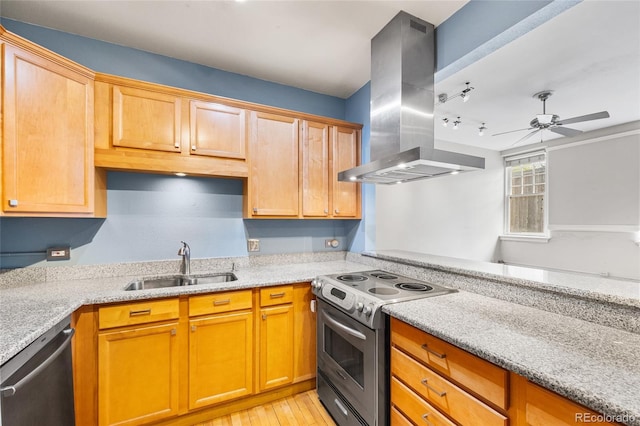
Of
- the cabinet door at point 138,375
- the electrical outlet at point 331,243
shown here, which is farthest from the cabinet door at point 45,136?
the electrical outlet at point 331,243

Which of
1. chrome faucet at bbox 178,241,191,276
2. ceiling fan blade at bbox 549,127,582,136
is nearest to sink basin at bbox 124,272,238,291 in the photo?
chrome faucet at bbox 178,241,191,276

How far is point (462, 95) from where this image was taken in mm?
2893

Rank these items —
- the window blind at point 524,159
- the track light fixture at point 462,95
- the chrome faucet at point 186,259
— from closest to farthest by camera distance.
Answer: the chrome faucet at point 186,259 → the track light fixture at point 462,95 → the window blind at point 524,159

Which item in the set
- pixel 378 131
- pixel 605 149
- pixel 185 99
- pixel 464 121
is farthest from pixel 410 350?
pixel 605 149

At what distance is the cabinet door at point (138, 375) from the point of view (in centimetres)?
158

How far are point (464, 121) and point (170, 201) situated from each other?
3888 mm

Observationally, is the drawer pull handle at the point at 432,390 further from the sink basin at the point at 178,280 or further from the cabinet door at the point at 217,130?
the cabinet door at the point at 217,130

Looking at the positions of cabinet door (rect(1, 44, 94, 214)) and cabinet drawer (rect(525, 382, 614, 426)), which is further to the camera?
cabinet door (rect(1, 44, 94, 214))

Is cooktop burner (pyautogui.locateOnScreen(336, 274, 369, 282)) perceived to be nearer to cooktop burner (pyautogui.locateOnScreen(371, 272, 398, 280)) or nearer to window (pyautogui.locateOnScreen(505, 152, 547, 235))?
cooktop burner (pyautogui.locateOnScreen(371, 272, 398, 280))

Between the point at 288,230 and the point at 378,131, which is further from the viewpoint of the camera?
the point at 288,230

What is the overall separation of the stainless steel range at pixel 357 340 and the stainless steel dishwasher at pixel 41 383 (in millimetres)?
1447

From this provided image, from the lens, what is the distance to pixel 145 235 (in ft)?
7.17

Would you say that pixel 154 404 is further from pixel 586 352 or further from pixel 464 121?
pixel 464 121

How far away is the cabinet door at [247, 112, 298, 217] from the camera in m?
2.31
